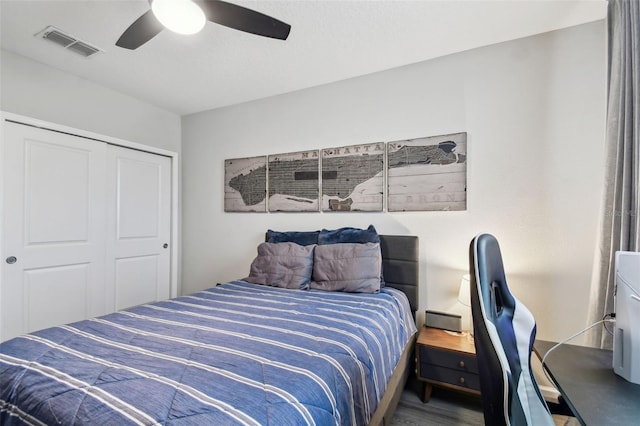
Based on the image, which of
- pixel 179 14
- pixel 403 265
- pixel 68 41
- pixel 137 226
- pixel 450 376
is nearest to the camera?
pixel 179 14

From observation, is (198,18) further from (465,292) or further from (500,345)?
(465,292)

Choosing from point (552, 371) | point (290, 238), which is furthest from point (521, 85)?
point (290, 238)

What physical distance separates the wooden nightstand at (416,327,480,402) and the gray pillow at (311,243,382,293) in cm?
51

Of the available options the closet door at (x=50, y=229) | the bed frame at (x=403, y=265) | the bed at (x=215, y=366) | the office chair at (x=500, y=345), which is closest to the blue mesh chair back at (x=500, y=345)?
the office chair at (x=500, y=345)

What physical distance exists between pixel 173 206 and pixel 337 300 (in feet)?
8.16

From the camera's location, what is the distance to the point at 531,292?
206 cm

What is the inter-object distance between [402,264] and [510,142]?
1.19 meters

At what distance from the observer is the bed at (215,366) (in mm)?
812

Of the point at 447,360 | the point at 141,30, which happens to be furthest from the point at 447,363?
the point at 141,30

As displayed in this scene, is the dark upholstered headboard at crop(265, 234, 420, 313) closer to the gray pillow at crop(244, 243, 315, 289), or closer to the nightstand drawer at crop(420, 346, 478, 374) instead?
the nightstand drawer at crop(420, 346, 478, 374)

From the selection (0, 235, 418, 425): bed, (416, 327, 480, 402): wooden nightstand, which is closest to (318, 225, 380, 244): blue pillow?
(0, 235, 418, 425): bed

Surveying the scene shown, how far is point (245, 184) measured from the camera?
10.6 ft

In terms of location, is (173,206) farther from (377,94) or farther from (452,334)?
(452,334)

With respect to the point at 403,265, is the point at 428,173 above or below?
above
